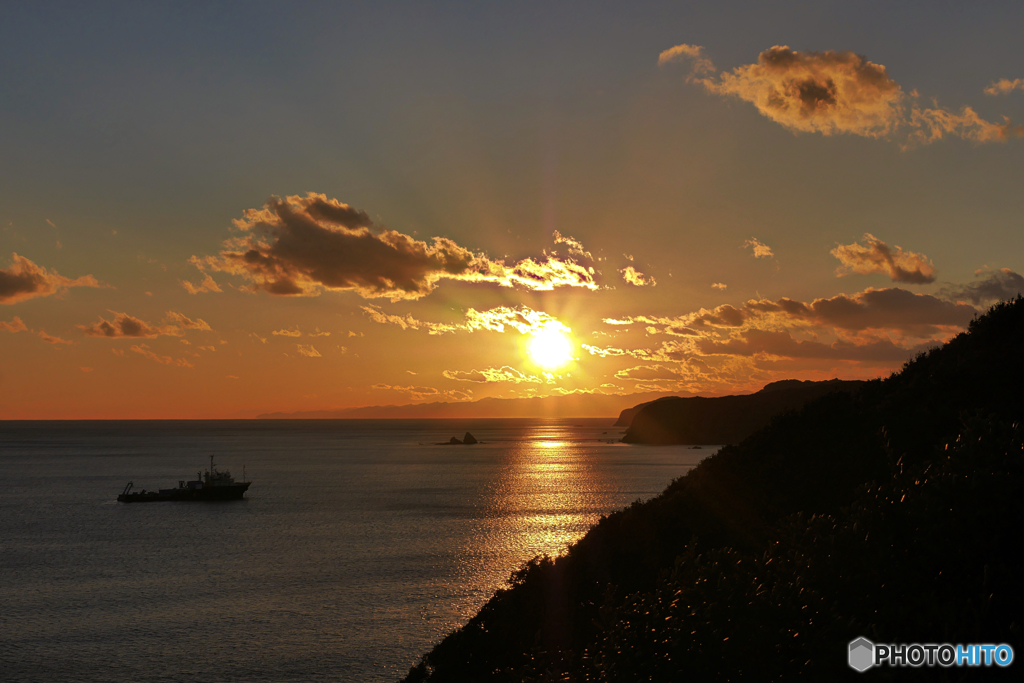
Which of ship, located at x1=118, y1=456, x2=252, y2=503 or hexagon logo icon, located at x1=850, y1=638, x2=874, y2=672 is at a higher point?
hexagon logo icon, located at x1=850, y1=638, x2=874, y2=672

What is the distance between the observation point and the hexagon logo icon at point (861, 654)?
812 centimetres

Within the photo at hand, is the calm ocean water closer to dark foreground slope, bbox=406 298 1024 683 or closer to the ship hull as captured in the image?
the ship hull

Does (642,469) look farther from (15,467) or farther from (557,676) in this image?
(15,467)

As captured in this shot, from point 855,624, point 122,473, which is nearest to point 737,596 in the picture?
point 855,624

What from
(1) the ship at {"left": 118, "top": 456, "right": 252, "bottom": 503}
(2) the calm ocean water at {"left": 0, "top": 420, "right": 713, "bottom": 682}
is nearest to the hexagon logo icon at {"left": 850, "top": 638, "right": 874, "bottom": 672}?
(2) the calm ocean water at {"left": 0, "top": 420, "right": 713, "bottom": 682}

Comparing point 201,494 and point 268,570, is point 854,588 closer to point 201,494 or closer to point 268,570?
point 268,570

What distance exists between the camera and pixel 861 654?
8273mm

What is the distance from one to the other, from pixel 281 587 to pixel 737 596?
51.7 meters

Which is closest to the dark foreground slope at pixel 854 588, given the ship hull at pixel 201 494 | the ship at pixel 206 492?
the ship hull at pixel 201 494

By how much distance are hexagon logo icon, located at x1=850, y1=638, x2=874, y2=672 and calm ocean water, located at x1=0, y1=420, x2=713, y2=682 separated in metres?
32.2

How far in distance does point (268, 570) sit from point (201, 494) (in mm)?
61188

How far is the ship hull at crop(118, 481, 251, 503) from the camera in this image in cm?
10775

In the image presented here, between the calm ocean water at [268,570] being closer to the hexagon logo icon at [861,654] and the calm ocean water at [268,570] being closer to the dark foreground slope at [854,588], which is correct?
the dark foreground slope at [854,588]

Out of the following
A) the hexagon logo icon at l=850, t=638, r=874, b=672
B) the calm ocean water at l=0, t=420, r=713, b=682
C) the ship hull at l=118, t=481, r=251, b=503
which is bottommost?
the ship hull at l=118, t=481, r=251, b=503
